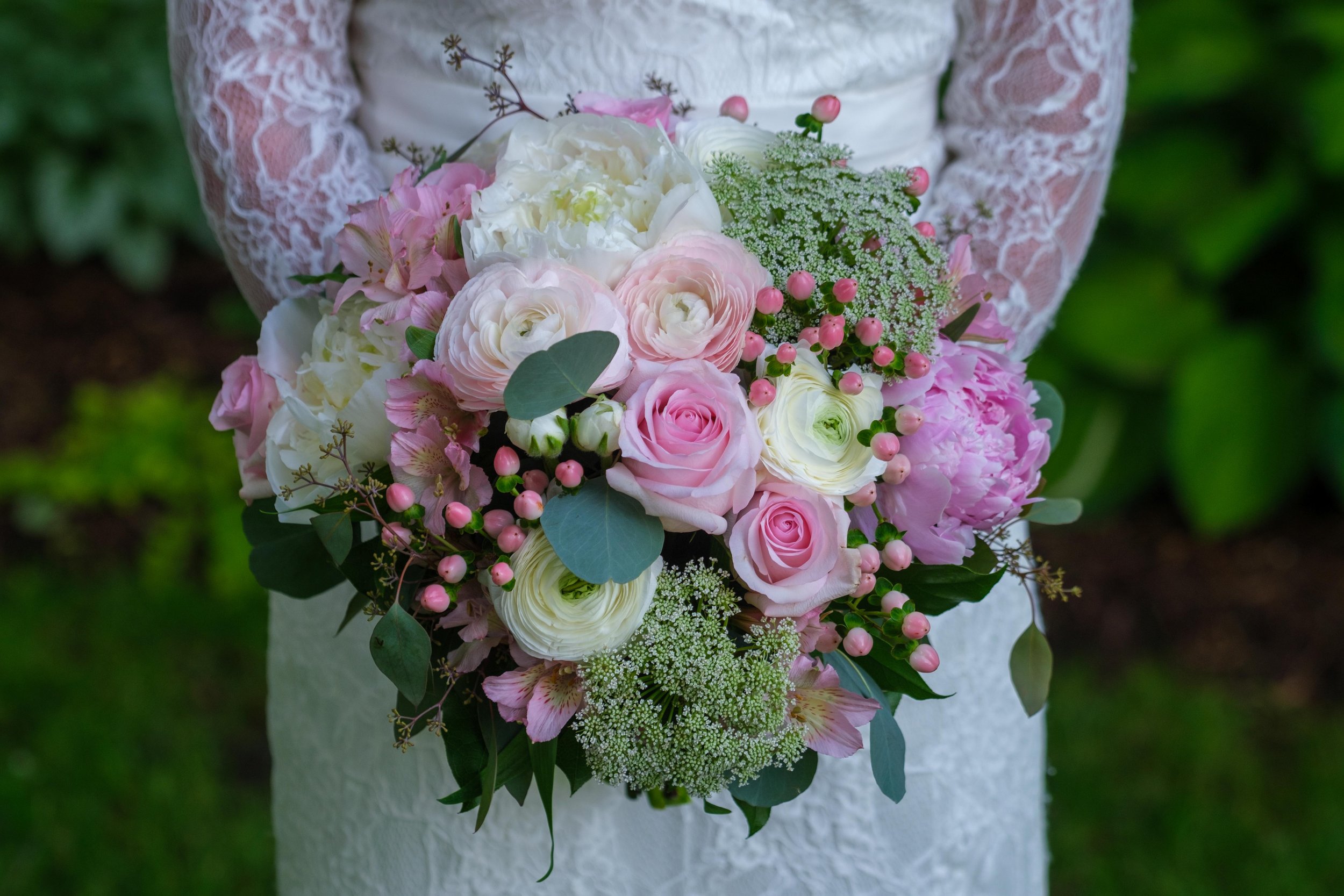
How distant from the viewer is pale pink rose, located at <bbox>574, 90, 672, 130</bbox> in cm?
112

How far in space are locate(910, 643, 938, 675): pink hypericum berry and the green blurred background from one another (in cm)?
189

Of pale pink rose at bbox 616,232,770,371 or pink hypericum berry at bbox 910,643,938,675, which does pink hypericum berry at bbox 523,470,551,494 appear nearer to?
pale pink rose at bbox 616,232,770,371

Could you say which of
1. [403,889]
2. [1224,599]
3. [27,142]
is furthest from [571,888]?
[27,142]

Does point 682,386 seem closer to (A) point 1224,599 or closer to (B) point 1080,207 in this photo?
(B) point 1080,207

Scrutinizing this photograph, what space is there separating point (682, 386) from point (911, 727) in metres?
0.64

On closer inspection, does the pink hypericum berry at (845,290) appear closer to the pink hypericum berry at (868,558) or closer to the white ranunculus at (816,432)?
the white ranunculus at (816,432)

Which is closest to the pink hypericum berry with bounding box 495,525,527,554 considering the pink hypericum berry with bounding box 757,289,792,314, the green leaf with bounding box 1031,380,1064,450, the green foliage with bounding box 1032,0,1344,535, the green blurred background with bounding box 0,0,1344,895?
the pink hypericum berry with bounding box 757,289,792,314

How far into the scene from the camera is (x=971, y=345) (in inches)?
43.6

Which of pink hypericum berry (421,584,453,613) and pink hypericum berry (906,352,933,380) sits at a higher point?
pink hypericum berry (906,352,933,380)

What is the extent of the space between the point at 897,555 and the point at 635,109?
0.46 metres

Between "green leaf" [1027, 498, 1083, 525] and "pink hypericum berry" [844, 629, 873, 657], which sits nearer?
"pink hypericum berry" [844, 629, 873, 657]

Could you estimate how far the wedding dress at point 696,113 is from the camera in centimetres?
132

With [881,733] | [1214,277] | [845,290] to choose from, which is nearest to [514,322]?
[845,290]

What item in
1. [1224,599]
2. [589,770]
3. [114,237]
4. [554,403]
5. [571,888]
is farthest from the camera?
[114,237]
